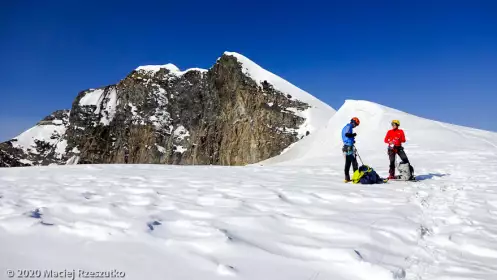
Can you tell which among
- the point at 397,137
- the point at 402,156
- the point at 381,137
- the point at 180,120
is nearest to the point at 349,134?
the point at 397,137

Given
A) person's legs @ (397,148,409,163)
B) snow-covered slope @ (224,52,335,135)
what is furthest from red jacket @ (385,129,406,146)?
snow-covered slope @ (224,52,335,135)

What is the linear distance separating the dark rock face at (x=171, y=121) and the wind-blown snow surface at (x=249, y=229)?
61569 millimetres

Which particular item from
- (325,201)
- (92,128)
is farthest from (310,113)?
(325,201)

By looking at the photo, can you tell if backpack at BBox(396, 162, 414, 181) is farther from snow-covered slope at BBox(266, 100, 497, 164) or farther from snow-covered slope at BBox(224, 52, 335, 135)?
snow-covered slope at BBox(224, 52, 335, 135)

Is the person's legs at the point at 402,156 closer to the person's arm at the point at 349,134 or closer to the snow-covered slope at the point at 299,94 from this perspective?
the person's arm at the point at 349,134

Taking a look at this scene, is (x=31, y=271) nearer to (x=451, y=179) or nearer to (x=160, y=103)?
(x=451, y=179)

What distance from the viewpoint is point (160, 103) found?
86.6 m

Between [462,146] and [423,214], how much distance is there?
1692 centimetres

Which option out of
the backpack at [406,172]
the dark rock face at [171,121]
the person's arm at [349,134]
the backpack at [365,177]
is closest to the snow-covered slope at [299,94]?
the dark rock face at [171,121]

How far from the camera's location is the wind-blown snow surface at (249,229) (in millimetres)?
3969

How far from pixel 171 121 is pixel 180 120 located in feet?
7.36

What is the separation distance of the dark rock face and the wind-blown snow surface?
6157 cm

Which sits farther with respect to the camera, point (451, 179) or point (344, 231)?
point (451, 179)

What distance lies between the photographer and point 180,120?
84875 millimetres
